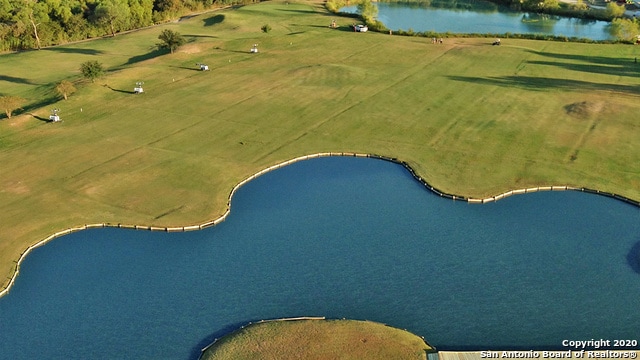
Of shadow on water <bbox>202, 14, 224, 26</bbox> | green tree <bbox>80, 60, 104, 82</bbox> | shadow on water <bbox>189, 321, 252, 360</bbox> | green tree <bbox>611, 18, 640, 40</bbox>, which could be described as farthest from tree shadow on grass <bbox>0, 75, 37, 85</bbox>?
green tree <bbox>611, 18, 640, 40</bbox>

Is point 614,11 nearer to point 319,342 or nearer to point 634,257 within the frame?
point 634,257

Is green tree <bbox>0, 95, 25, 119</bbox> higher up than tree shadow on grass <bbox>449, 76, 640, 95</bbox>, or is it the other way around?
green tree <bbox>0, 95, 25, 119</bbox>

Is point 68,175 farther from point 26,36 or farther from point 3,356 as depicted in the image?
point 26,36

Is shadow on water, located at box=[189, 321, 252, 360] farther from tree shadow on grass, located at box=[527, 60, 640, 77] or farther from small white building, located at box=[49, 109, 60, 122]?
tree shadow on grass, located at box=[527, 60, 640, 77]

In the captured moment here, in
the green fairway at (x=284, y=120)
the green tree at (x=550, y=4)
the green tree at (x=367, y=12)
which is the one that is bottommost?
the green fairway at (x=284, y=120)

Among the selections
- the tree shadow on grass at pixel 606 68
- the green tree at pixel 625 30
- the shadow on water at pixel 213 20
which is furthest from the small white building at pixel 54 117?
the green tree at pixel 625 30

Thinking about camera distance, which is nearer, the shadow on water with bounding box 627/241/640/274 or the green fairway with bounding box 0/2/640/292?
the shadow on water with bounding box 627/241/640/274

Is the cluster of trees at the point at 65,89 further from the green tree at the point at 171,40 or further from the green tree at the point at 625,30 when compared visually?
the green tree at the point at 625,30

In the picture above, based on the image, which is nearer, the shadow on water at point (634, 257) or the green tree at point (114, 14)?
the shadow on water at point (634, 257)
